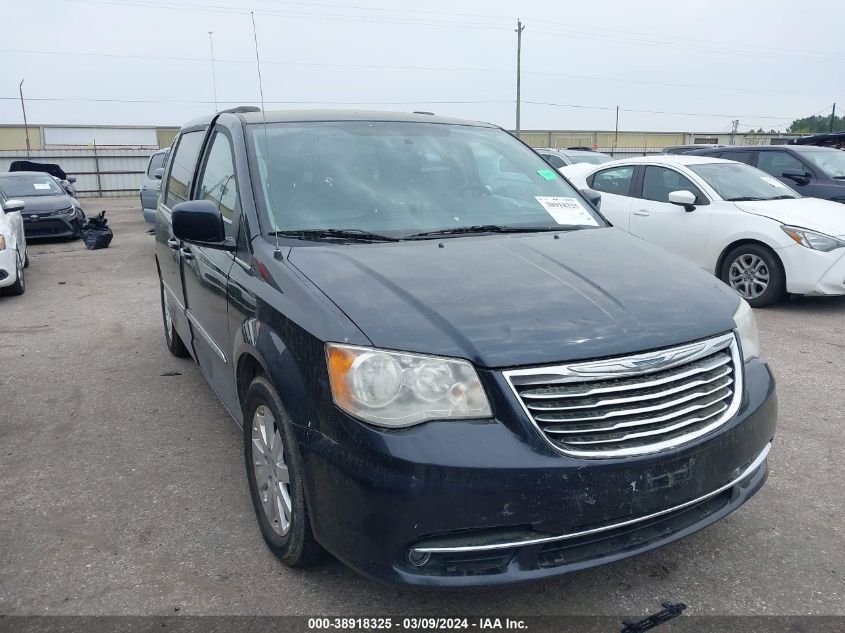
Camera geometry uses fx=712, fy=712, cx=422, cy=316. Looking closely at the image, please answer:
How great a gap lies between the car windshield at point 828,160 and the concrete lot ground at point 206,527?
18.8ft

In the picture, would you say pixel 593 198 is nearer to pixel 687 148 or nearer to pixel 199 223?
pixel 199 223

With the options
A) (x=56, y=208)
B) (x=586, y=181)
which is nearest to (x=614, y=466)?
(x=586, y=181)

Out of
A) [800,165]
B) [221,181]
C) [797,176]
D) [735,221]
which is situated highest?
[221,181]

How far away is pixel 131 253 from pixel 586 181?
25.7 ft

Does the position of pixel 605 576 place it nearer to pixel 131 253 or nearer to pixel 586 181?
pixel 586 181

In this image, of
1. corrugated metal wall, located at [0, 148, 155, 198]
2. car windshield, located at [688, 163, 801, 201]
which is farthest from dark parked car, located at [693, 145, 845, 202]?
corrugated metal wall, located at [0, 148, 155, 198]

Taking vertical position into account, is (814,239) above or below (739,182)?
below

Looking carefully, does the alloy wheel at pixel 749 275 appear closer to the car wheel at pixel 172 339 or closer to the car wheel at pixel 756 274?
the car wheel at pixel 756 274

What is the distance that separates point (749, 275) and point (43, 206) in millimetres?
12206

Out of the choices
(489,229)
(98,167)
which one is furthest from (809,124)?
(489,229)

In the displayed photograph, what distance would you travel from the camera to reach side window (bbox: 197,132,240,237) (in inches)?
129

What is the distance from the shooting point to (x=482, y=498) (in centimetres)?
205

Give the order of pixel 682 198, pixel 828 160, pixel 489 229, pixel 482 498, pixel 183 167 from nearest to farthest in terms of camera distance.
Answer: pixel 482 498 < pixel 489 229 < pixel 183 167 < pixel 682 198 < pixel 828 160

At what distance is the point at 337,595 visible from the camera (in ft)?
8.50
